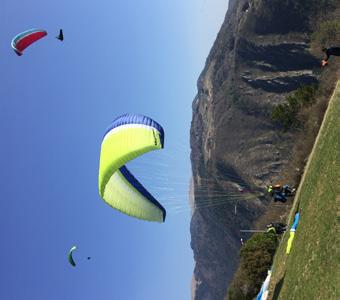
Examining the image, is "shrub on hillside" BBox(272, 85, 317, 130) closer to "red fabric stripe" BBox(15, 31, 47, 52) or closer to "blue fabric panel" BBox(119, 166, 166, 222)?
"red fabric stripe" BBox(15, 31, 47, 52)

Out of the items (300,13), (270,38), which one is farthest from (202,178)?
(300,13)

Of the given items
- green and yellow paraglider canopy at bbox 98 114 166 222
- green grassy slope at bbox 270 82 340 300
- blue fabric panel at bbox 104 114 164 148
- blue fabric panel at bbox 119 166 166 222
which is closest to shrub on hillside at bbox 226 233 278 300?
green grassy slope at bbox 270 82 340 300

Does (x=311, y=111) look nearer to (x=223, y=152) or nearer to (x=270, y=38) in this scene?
(x=270, y=38)

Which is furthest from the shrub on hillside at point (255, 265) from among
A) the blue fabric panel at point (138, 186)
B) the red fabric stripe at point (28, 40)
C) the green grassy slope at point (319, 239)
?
the red fabric stripe at point (28, 40)

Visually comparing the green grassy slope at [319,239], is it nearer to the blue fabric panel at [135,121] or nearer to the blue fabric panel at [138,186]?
the blue fabric panel at [138,186]

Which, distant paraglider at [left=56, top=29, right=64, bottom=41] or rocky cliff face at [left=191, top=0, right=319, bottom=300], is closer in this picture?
distant paraglider at [left=56, top=29, right=64, bottom=41]
